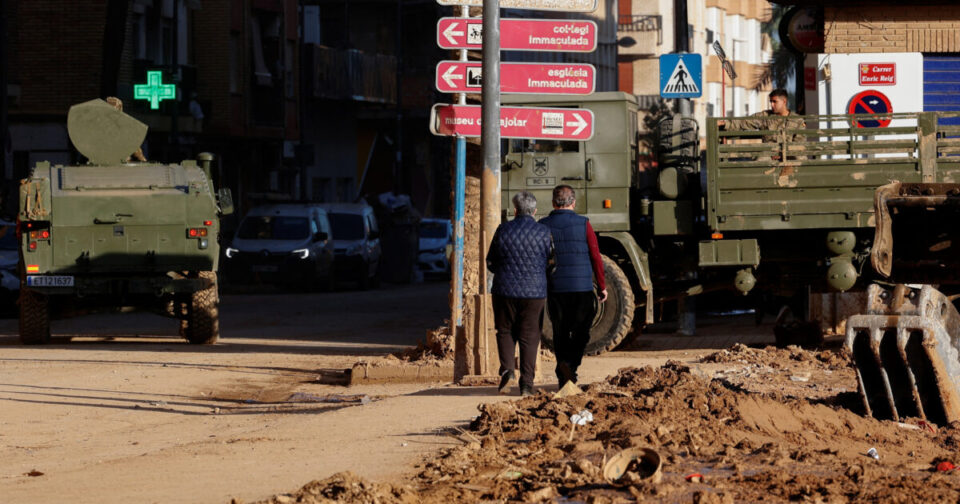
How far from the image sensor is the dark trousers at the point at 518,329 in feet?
40.1

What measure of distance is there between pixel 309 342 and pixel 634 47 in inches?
1884

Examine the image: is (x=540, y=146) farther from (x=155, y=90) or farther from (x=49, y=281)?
(x=155, y=90)

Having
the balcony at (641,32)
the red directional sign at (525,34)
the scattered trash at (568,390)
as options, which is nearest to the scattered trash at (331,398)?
the scattered trash at (568,390)

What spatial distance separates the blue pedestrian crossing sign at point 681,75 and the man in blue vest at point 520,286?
351 inches

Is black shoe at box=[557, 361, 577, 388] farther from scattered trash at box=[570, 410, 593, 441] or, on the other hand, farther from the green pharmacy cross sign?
the green pharmacy cross sign

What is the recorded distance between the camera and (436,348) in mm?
16047

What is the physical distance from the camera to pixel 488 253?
41.1 feet

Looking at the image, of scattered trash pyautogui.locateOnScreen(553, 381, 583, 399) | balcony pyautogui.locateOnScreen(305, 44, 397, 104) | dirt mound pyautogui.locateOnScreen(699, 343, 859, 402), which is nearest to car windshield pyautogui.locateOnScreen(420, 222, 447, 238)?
balcony pyautogui.locateOnScreen(305, 44, 397, 104)

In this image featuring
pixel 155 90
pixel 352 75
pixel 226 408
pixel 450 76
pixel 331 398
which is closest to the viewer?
pixel 226 408

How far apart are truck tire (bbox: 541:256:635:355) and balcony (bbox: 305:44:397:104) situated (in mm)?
34046

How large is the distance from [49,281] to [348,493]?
12.9m

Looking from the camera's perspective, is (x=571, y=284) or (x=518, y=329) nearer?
(x=518, y=329)

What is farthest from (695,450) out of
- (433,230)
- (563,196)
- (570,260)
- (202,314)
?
(433,230)

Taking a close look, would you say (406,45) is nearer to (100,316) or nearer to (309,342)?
(100,316)
